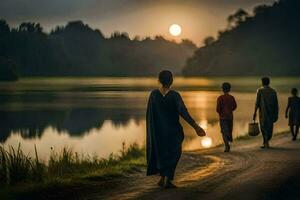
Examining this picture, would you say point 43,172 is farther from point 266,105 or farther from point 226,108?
point 266,105

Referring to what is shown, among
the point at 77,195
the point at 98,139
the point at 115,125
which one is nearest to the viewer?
the point at 77,195

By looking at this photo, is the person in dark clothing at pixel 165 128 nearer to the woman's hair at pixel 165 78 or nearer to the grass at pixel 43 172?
the woman's hair at pixel 165 78

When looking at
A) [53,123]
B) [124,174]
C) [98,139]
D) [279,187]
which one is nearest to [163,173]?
[279,187]

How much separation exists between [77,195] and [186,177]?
279 centimetres

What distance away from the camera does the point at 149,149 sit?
33.7 feet

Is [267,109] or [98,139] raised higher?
[267,109]

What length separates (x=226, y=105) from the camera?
1683 centimetres

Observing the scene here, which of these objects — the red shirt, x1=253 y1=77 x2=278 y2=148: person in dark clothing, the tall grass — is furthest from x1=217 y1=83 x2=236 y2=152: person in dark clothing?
the tall grass

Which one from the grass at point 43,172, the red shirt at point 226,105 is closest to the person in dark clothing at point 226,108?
the red shirt at point 226,105

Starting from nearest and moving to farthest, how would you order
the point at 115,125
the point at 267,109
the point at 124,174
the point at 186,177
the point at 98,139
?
the point at 186,177 → the point at 124,174 → the point at 267,109 → the point at 98,139 → the point at 115,125

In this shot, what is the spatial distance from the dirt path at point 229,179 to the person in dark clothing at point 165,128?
16.7 inches

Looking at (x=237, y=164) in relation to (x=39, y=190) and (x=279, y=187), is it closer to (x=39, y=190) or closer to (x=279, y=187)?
(x=279, y=187)

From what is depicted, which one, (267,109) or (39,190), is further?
(267,109)

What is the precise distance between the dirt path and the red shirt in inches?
43.8
